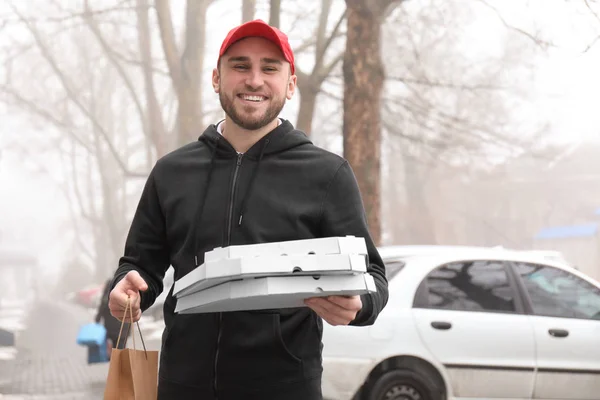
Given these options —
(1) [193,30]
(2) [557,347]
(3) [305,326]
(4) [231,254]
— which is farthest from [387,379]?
(1) [193,30]

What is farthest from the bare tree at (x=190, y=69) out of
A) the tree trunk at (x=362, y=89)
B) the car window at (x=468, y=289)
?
the car window at (x=468, y=289)

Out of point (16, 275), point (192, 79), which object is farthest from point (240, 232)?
point (16, 275)

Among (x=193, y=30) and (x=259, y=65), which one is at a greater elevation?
(x=193, y=30)

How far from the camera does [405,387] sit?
6902mm

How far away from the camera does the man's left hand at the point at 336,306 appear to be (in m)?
2.12

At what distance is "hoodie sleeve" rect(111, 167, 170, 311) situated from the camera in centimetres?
257

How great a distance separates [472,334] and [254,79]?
16.1 feet

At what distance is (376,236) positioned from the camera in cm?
1152

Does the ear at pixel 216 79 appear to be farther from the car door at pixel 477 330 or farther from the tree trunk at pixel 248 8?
the tree trunk at pixel 248 8

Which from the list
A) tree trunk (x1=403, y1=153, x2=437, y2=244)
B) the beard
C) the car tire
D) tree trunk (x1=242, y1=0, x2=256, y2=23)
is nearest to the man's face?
the beard

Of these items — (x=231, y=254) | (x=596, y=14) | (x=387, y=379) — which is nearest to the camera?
(x=231, y=254)

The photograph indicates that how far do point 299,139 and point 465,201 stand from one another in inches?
1457

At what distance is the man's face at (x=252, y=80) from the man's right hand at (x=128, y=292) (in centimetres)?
49

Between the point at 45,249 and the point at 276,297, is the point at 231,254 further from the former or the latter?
the point at 45,249
